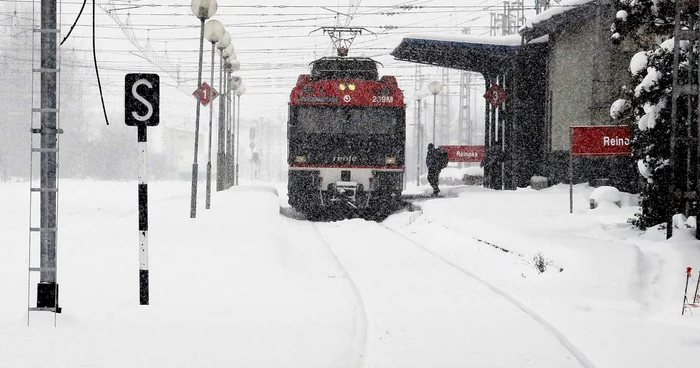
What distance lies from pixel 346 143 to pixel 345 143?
0.08 feet

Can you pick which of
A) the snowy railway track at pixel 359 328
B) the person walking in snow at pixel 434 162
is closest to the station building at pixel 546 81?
the person walking in snow at pixel 434 162

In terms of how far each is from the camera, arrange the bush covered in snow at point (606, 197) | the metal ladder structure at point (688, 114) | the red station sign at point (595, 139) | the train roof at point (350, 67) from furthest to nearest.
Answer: the train roof at point (350, 67), the bush covered in snow at point (606, 197), the red station sign at point (595, 139), the metal ladder structure at point (688, 114)

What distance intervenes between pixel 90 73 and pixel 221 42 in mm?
66636

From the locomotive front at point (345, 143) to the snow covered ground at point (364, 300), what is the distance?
4766mm

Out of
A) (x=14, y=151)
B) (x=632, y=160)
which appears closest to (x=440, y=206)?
(x=632, y=160)

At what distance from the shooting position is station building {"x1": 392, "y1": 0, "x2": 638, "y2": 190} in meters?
24.5

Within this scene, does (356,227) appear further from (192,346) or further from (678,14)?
(192,346)

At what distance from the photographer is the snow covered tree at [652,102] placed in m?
13.9

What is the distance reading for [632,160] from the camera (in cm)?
1602

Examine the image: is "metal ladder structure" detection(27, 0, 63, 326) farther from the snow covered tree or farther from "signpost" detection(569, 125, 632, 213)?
"signpost" detection(569, 125, 632, 213)

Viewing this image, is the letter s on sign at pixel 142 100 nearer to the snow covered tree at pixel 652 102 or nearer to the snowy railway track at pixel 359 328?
the snowy railway track at pixel 359 328

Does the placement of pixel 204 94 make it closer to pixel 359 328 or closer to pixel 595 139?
pixel 595 139

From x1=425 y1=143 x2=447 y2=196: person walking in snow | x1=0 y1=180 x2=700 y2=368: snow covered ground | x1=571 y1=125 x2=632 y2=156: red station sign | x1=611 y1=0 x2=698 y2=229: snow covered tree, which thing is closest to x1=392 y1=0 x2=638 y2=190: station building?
x1=425 y1=143 x2=447 y2=196: person walking in snow

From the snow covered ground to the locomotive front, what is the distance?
4766 millimetres
